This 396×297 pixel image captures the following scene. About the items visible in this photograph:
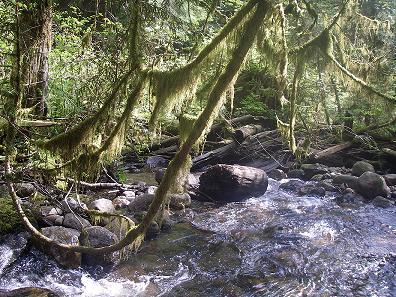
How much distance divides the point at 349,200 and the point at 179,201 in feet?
16.0

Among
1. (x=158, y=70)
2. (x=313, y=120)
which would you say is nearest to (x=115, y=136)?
(x=158, y=70)

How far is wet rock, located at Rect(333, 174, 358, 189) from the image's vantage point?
1143cm

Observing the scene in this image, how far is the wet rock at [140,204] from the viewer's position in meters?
8.83

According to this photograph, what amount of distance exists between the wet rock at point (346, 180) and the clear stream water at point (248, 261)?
187cm

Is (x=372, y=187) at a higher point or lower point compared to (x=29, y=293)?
higher

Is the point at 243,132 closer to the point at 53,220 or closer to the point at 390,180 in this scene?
the point at 390,180

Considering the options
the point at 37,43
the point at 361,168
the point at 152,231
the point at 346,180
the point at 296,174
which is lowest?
the point at 152,231

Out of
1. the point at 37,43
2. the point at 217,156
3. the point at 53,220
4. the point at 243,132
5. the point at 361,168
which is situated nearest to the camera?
the point at 37,43

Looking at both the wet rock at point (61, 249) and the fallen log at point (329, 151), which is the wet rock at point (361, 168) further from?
the wet rock at point (61, 249)

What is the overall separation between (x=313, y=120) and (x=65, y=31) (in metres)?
8.72

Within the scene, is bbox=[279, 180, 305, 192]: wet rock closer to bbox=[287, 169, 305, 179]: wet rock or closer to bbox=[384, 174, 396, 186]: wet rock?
bbox=[287, 169, 305, 179]: wet rock

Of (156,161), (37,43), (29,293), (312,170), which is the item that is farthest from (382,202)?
(37,43)

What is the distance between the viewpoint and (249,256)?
7.13 metres

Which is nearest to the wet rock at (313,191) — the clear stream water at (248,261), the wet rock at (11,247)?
the clear stream water at (248,261)
